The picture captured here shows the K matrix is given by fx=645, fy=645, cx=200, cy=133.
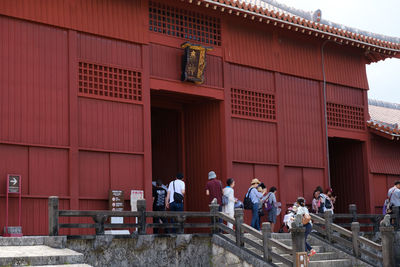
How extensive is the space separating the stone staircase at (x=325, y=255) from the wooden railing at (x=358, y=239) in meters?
0.23

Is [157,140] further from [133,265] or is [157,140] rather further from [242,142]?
[133,265]

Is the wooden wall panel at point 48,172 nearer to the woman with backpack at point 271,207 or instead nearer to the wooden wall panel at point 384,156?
the woman with backpack at point 271,207

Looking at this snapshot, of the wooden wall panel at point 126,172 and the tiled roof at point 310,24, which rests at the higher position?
the tiled roof at point 310,24

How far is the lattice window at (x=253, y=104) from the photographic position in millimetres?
19953

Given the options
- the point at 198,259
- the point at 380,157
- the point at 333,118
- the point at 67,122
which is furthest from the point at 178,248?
the point at 380,157

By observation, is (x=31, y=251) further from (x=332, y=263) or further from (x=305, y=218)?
(x=332, y=263)

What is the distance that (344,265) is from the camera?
55.7 feet

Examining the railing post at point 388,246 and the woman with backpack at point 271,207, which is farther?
the woman with backpack at point 271,207

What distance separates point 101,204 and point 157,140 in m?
5.78

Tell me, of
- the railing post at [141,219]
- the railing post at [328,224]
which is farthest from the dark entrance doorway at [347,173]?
the railing post at [141,219]

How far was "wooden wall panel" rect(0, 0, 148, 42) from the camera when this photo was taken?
1570 centimetres

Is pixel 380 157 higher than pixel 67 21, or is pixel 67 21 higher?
pixel 67 21

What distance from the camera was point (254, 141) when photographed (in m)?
20.2

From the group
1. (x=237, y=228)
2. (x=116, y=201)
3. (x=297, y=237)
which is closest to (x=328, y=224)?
(x=237, y=228)
